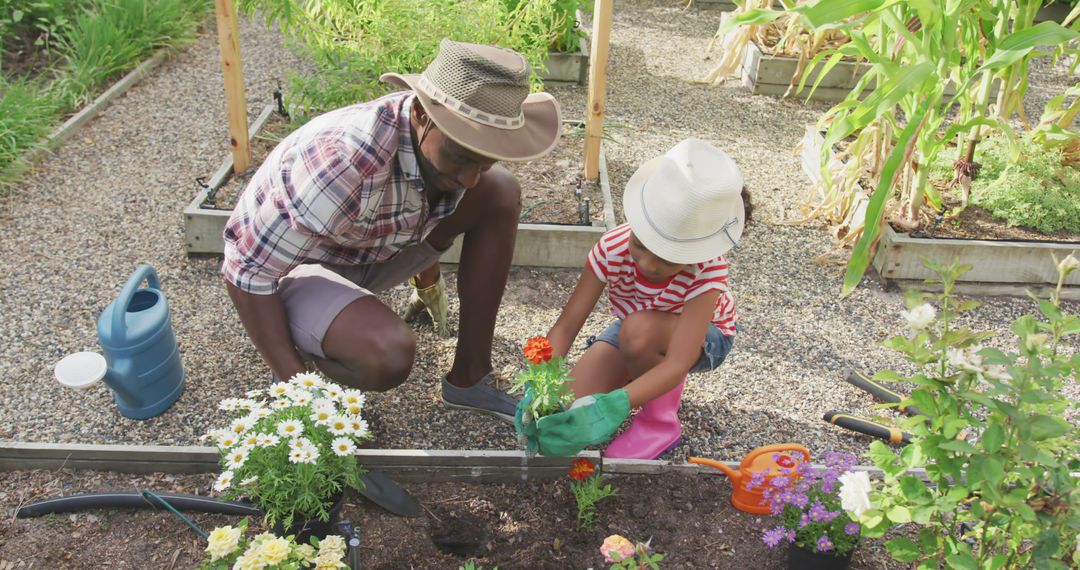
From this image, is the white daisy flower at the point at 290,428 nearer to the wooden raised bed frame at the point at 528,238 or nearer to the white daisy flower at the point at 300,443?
the white daisy flower at the point at 300,443

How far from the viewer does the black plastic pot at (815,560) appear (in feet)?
5.89

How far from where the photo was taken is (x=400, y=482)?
6.87 ft

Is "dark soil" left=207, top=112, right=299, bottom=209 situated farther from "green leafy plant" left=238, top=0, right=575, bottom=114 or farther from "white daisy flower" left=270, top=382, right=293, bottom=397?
"white daisy flower" left=270, top=382, right=293, bottom=397

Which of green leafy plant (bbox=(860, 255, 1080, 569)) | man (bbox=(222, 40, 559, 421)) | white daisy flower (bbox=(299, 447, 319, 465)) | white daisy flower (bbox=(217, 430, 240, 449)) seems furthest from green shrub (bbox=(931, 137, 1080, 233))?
white daisy flower (bbox=(217, 430, 240, 449))

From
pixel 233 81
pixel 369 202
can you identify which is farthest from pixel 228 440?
pixel 233 81

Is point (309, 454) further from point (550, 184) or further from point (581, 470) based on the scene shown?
point (550, 184)

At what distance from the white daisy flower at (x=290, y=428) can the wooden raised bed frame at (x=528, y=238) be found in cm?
149

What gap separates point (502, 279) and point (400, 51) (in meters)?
1.39

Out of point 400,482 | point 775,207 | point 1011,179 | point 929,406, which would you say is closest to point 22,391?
point 400,482

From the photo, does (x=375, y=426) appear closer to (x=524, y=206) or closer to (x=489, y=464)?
(x=489, y=464)

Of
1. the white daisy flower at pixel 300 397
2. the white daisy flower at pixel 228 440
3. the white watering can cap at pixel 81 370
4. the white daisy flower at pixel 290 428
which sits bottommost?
the white watering can cap at pixel 81 370

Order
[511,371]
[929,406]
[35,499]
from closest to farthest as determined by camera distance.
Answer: [929,406], [35,499], [511,371]

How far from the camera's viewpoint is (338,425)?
5.42 ft

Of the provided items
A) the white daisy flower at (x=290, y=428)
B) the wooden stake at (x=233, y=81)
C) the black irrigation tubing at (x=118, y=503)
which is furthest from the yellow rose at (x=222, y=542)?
the wooden stake at (x=233, y=81)
